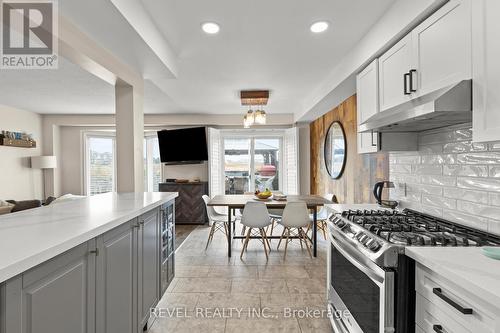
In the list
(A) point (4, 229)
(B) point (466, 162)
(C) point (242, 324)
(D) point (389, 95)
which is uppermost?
(D) point (389, 95)

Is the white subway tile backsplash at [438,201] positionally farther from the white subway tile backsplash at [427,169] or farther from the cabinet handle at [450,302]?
the cabinet handle at [450,302]

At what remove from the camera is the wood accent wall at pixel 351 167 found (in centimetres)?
328

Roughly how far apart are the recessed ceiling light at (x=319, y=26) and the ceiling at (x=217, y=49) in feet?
0.17

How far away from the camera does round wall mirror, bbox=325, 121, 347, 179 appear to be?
432 centimetres

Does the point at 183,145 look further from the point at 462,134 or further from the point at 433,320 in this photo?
the point at 433,320

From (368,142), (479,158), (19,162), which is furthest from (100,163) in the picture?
(479,158)

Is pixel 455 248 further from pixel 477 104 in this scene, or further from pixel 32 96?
pixel 32 96

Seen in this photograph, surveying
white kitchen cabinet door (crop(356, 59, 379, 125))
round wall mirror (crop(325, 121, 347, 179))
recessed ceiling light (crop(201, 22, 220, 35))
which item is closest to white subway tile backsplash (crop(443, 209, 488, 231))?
white kitchen cabinet door (crop(356, 59, 379, 125))

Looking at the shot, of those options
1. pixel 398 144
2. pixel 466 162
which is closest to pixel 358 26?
pixel 398 144

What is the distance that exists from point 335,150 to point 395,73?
8.82 ft

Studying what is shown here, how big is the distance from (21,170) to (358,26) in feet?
21.5

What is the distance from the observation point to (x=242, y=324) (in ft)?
7.35

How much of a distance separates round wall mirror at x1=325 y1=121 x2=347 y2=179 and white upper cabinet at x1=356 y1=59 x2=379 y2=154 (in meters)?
1.64

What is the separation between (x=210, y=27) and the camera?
2340mm
